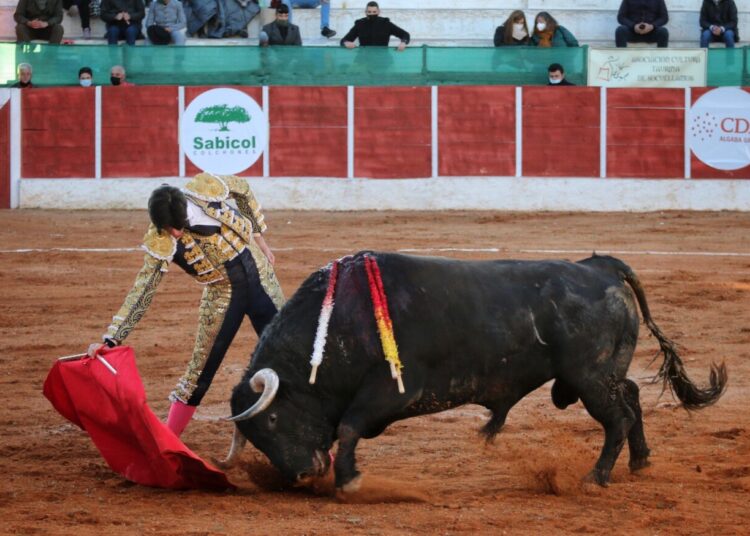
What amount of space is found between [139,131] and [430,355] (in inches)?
460

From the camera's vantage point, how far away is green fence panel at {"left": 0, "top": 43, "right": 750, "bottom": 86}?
16578 mm

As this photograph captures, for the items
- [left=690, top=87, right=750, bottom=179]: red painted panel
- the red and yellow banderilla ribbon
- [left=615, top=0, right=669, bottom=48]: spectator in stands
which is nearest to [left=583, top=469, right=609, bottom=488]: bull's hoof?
the red and yellow banderilla ribbon

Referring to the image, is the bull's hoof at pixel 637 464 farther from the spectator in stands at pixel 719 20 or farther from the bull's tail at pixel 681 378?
the spectator in stands at pixel 719 20

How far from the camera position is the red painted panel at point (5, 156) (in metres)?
16.3

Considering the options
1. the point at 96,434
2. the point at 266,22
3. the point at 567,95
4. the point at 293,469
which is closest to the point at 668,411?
the point at 293,469

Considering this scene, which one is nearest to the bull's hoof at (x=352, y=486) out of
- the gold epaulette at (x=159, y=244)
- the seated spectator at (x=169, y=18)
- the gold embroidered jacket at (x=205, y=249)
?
the gold embroidered jacket at (x=205, y=249)

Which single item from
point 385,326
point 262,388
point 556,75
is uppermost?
point 556,75

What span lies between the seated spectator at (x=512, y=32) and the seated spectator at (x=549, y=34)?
14cm

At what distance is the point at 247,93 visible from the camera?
16.5 m

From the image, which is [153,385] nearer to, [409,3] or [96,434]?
[96,434]

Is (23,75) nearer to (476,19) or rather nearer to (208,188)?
(476,19)

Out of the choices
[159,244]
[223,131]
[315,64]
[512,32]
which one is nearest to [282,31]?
[315,64]

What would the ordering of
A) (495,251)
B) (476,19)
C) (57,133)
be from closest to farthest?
(495,251)
(57,133)
(476,19)

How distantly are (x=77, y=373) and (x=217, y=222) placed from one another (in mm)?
899
